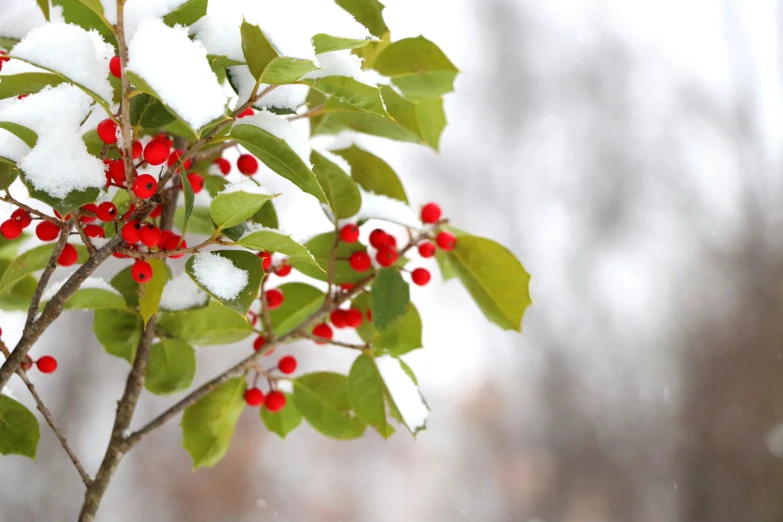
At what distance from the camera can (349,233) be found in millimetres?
509

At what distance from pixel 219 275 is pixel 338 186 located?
0.61ft

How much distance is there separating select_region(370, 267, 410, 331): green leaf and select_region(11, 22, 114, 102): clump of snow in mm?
261

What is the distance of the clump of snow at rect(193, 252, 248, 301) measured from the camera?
33 cm

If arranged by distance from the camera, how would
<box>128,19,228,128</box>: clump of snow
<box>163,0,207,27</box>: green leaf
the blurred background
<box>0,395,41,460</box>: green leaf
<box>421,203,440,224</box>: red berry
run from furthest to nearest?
the blurred background → <box>421,203,440,224</box>: red berry → <box>0,395,41,460</box>: green leaf → <box>163,0,207,27</box>: green leaf → <box>128,19,228,128</box>: clump of snow

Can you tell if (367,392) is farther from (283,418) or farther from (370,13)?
(370,13)

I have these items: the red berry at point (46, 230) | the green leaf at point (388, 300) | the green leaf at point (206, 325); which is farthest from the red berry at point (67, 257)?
the green leaf at point (388, 300)

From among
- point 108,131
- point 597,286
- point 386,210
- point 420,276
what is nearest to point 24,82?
point 108,131

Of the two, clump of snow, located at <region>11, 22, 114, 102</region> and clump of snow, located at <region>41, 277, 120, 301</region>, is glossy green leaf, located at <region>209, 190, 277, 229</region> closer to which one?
clump of snow, located at <region>11, 22, 114, 102</region>

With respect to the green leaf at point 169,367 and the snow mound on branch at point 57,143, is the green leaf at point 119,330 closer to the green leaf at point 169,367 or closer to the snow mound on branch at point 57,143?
the green leaf at point 169,367

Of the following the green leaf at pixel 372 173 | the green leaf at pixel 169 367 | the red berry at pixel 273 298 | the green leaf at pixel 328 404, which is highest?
the green leaf at pixel 372 173

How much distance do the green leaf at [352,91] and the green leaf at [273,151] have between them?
0.12ft

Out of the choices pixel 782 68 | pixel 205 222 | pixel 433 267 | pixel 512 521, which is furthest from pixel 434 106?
pixel 782 68

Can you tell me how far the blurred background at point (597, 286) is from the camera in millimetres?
1484

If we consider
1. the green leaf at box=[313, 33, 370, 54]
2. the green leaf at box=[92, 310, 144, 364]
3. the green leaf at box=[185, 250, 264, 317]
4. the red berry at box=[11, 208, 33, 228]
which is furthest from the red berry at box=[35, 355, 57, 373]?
the green leaf at box=[313, 33, 370, 54]
